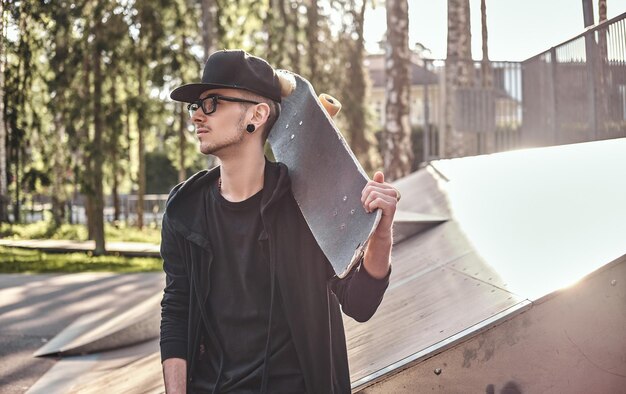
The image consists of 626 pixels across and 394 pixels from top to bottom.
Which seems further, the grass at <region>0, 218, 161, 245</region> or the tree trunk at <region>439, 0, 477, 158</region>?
the grass at <region>0, 218, 161, 245</region>

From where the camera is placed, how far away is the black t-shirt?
241 centimetres

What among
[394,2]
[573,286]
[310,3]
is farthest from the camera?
[310,3]

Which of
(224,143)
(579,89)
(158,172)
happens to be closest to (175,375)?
(224,143)

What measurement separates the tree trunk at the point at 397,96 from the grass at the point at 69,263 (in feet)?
16.6

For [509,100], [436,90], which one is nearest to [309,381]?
[509,100]

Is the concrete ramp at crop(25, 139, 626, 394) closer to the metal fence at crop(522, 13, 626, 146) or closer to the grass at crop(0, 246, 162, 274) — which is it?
the metal fence at crop(522, 13, 626, 146)

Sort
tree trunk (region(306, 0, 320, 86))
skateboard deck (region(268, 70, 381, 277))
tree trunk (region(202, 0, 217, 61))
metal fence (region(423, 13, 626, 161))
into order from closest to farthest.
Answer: skateboard deck (region(268, 70, 381, 277)), metal fence (region(423, 13, 626, 161)), tree trunk (region(202, 0, 217, 61)), tree trunk (region(306, 0, 320, 86))

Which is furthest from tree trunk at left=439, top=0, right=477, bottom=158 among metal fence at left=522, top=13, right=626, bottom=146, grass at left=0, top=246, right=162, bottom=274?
grass at left=0, top=246, right=162, bottom=274

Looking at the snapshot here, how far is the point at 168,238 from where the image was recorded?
2.67 meters

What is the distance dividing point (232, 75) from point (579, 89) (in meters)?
7.12

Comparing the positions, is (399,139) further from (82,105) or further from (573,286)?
(573,286)

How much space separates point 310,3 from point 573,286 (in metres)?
24.2

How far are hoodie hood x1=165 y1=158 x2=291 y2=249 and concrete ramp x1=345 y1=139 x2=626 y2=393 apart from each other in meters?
1.05

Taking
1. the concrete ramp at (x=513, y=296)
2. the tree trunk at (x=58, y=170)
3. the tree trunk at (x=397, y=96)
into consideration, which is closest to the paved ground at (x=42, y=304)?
the concrete ramp at (x=513, y=296)
